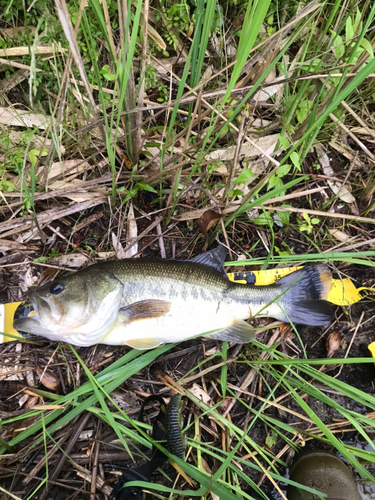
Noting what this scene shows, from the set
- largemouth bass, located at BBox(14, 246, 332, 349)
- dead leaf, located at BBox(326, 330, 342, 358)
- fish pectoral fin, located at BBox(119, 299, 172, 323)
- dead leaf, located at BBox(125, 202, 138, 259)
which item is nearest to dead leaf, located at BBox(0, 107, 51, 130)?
dead leaf, located at BBox(125, 202, 138, 259)

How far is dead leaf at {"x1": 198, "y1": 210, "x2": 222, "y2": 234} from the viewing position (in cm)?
274

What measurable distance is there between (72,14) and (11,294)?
2313 millimetres

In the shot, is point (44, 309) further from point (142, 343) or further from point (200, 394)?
point (200, 394)

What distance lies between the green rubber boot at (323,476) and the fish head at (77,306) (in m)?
1.94

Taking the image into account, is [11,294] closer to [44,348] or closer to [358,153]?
[44,348]

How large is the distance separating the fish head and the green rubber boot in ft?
6.35

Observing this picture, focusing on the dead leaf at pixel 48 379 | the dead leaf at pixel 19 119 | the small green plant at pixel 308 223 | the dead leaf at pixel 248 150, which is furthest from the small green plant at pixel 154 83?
the dead leaf at pixel 48 379

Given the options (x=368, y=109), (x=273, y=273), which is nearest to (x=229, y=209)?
(x=273, y=273)

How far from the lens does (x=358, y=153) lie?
10.7 ft

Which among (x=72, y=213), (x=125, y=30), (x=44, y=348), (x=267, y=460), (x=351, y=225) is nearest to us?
(x=125, y=30)

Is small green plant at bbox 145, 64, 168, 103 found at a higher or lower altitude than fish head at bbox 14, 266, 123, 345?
higher

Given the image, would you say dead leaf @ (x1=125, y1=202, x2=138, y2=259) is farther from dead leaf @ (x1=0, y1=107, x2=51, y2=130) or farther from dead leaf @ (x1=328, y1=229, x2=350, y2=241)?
dead leaf @ (x1=328, y1=229, x2=350, y2=241)

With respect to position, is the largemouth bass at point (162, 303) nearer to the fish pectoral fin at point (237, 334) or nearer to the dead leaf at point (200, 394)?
the fish pectoral fin at point (237, 334)

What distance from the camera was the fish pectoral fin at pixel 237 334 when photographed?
104 inches
